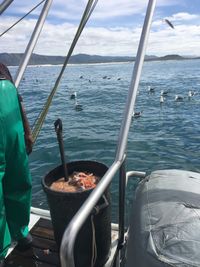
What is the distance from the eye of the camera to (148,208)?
2.72 m

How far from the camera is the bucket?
3.20 metres

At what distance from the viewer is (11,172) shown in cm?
261

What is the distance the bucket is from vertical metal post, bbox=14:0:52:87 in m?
1.07

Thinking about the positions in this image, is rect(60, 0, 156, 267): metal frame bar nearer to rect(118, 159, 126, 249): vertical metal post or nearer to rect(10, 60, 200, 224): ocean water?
rect(118, 159, 126, 249): vertical metal post

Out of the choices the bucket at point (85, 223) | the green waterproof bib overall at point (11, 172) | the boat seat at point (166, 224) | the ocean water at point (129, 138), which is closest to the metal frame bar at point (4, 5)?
the green waterproof bib overall at point (11, 172)

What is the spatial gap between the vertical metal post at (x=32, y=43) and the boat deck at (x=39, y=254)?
1868mm

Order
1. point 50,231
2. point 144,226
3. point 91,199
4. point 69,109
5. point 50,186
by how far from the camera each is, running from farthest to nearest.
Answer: point 69,109
point 50,231
point 50,186
point 144,226
point 91,199

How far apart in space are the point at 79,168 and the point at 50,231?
0.92 meters

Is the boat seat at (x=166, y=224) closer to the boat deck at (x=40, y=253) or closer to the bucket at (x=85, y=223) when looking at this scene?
the bucket at (x=85, y=223)

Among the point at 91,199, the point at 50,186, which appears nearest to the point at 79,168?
the point at 50,186

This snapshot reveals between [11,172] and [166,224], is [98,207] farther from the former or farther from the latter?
[11,172]

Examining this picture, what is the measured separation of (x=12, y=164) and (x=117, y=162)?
2.57ft

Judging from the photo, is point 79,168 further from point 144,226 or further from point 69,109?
point 69,109

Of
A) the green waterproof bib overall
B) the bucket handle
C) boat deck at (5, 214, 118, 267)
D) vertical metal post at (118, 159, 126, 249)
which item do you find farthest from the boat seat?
boat deck at (5, 214, 118, 267)
